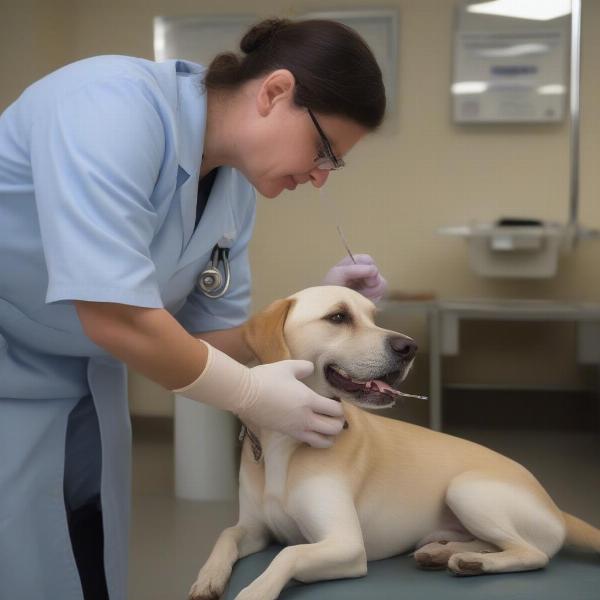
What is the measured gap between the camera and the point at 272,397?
3.35 ft

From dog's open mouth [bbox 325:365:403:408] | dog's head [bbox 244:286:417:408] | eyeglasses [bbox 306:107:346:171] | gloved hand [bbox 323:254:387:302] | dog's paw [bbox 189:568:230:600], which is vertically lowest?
dog's paw [bbox 189:568:230:600]

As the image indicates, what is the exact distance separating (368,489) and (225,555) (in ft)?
0.68

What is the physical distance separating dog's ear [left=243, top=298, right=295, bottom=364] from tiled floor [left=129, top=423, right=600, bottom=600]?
1.10 m

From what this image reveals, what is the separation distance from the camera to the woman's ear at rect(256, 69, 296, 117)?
104 cm

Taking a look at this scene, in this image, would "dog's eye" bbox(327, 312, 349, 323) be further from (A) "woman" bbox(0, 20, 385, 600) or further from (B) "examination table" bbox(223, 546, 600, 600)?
(B) "examination table" bbox(223, 546, 600, 600)

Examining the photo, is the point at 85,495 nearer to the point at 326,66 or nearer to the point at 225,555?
the point at 225,555

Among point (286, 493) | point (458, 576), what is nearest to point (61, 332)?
point (286, 493)

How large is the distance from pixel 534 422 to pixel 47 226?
316cm

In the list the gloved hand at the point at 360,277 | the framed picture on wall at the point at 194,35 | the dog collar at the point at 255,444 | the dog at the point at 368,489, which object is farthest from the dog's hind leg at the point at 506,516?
the framed picture on wall at the point at 194,35

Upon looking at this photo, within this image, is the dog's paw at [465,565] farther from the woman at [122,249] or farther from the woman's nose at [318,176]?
the woman's nose at [318,176]

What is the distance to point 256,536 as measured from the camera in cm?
115

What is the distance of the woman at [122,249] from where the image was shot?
3.00ft

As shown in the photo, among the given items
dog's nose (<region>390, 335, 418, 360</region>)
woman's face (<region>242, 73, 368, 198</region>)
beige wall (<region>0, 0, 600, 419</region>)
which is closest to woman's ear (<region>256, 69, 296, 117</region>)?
woman's face (<region>242, 73, 368, 198</region>)

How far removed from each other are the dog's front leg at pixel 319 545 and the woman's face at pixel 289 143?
1.33 ft
